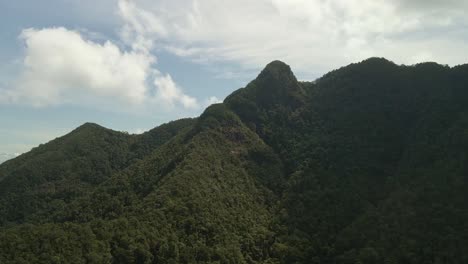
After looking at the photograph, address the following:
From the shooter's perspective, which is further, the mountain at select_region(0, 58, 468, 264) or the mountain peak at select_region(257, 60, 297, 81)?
the mountain peak at select_region(257, 60, 297, 81)

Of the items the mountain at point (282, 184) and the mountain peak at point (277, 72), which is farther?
the mountain peak at point (277, 72)

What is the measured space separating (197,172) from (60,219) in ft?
139

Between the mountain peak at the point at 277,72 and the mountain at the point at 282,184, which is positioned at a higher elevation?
the mountain peak at the point at 277,72

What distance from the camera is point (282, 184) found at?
127938 millimetres

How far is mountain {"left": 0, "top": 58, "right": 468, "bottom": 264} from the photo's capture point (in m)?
87.8

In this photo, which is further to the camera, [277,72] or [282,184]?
[277,72]

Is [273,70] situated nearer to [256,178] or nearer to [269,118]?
[269,118]

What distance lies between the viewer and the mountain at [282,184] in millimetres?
87812

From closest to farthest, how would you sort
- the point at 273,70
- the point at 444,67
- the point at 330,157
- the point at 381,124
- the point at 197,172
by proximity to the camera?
the point at 197,172, the point at 330,157, the point at 381,124, the point at 444,67, the point at 273,70

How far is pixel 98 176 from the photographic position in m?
180

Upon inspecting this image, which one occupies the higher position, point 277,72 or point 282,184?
point 277,72

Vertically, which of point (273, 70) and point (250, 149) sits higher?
point (273, 70)

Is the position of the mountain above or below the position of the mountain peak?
→ below

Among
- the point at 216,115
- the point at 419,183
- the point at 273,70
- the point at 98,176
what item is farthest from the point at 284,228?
the point at 98,176
